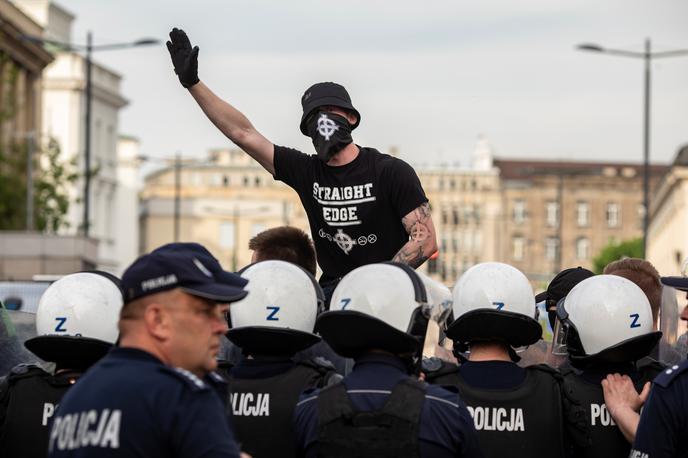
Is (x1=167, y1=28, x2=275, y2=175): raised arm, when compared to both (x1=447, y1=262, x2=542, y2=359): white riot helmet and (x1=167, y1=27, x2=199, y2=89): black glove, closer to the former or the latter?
(x1=167, y1=27, x2=199, y2=89): black glove

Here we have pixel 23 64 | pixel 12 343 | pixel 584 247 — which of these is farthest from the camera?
pixel 584 247

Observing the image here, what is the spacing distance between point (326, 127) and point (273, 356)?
1447 mm

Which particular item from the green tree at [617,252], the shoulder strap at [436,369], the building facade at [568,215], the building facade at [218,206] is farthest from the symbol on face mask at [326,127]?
the building facade at [568,215]

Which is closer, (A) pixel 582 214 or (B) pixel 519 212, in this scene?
(B) pixel 519 212

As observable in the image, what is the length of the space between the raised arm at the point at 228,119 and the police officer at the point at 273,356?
134cm

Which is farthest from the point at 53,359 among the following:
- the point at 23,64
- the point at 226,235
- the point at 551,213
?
the point at 551,213

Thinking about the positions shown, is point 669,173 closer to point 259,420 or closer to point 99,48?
point 99,48

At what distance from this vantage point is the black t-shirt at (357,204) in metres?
8.50

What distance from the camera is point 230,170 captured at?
152 m

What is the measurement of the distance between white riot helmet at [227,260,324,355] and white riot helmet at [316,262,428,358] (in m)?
1.01

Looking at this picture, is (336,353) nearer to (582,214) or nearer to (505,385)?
(505,385)

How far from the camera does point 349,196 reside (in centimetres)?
852

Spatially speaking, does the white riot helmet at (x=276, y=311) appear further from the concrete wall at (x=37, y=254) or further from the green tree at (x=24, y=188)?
the green tree at (x=24, y=188)

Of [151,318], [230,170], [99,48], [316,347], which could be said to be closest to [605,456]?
[316,347]
